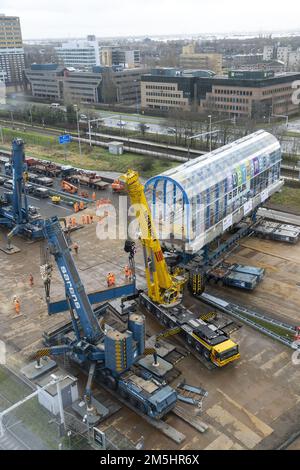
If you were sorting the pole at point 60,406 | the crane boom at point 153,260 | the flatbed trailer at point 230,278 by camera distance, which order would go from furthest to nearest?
the flatbed trailer at point 230,278, the crane boom at point 153,260, the pole at point 60,406

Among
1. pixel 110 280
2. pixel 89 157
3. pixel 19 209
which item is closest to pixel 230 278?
pixel 110 280

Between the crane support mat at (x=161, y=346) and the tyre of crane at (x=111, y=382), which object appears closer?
the tyre of crane at (x=111, y=382)

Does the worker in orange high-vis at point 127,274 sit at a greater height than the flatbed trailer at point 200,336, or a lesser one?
lesser

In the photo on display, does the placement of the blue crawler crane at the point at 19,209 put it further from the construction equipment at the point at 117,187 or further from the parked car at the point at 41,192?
the construction equipment at the point at 117,187

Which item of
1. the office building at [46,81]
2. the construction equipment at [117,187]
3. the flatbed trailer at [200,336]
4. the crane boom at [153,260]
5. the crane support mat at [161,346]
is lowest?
the crane support mat at [161,346]

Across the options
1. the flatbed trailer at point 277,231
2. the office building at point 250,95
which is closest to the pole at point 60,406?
the flatbed trailer at point 277,231

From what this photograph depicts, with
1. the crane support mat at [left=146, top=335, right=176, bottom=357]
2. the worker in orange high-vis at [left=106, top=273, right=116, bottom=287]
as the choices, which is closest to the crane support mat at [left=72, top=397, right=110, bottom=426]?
the crane support mat at [left=146, top=335, right=176, bottom=357]

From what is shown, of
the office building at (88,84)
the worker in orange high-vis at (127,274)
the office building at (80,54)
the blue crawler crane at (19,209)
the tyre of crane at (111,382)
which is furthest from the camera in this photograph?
the office building at (80,54)

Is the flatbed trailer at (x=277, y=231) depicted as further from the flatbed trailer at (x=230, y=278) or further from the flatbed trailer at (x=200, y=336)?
the flatbed trailer at (x=200, y=336)
